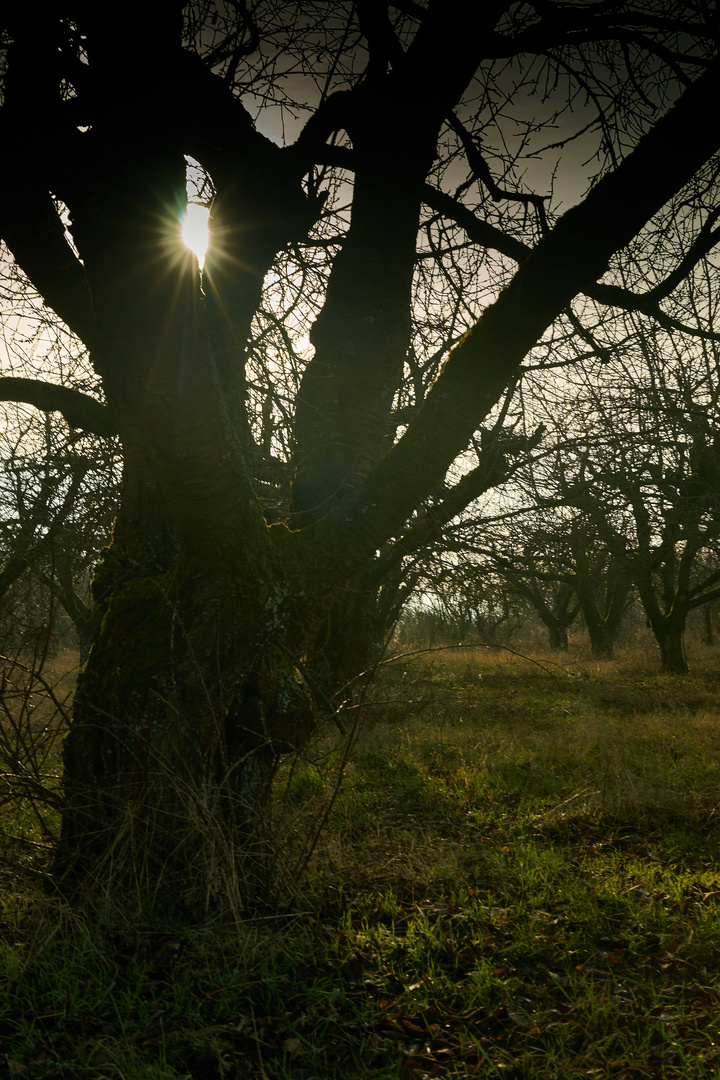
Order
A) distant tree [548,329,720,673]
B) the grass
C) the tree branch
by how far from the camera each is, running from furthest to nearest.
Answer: distant tree [548,329,720,673], the tree branch, the grass

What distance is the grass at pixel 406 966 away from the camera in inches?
94.0

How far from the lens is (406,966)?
302 cm

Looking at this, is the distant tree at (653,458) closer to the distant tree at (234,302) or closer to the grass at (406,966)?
the distant tree at (234,302)

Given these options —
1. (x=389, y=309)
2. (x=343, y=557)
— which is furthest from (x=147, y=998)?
(x=389, y=309)

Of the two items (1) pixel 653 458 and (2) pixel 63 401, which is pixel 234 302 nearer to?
(2) pixel 63 401

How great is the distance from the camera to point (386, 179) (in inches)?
157

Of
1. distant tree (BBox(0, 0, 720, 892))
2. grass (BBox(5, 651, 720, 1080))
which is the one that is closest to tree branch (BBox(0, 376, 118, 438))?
distant tree (BBox(0, 0, 720, 892))

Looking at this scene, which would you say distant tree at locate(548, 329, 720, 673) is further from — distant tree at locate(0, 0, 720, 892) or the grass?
the grass

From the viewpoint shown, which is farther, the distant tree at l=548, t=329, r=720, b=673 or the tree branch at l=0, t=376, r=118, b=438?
the distant tree at l=548, t=329, r=720, b=673

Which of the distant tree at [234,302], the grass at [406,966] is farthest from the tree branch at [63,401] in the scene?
the grass at [406,966]

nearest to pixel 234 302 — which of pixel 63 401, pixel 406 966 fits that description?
pixel 63 401

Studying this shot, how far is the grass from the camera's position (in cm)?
239

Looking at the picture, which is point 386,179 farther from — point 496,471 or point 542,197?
point 496,471

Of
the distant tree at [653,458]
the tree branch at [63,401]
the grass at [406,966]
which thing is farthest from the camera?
the distant tree at [653,458]
